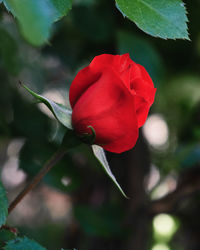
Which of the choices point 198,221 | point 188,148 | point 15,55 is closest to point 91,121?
point 15,55

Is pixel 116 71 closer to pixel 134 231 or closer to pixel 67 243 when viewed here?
pixel 134 231

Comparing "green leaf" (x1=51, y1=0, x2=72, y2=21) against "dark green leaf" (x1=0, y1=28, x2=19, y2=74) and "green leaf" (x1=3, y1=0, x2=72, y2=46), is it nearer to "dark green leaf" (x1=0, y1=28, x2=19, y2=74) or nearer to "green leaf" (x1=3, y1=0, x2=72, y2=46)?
"green leaf" (x1=3, y1=0, x2=72, y2=46)

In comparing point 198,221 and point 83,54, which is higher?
point 83,54

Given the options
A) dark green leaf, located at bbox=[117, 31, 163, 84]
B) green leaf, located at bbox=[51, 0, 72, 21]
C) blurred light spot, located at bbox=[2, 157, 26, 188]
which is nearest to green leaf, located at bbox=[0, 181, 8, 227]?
green leaf, located at bbox=[51, 0, 72, 21]

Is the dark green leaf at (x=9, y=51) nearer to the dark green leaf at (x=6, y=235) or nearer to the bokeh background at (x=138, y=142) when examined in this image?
the bokeh background at (x=138, y=142)

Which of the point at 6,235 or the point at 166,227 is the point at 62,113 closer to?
the point at 6,235

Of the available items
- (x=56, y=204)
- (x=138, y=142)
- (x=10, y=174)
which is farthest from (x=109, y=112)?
(x=56, y=204)
